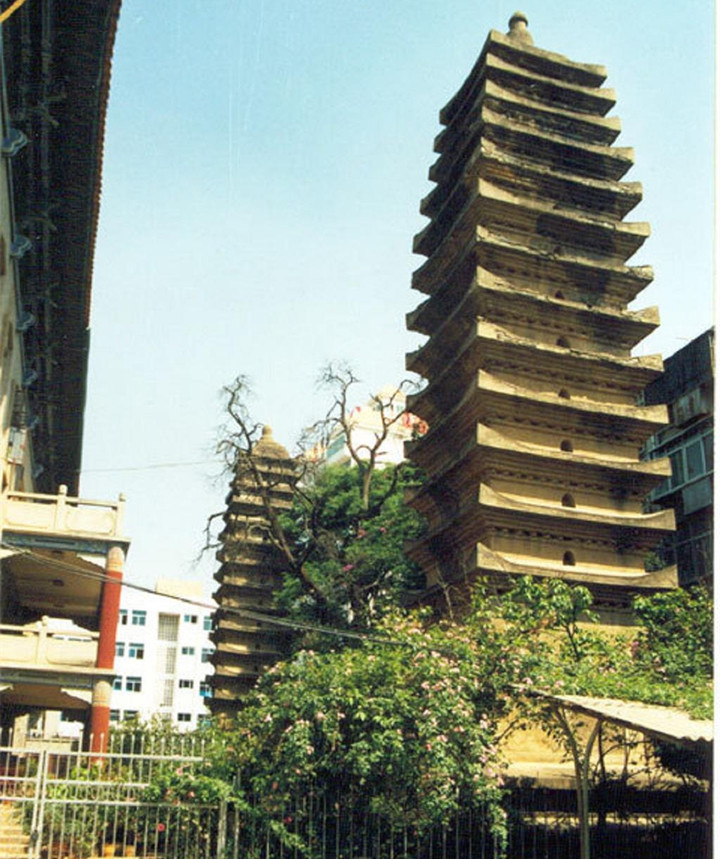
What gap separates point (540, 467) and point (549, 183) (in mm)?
8485

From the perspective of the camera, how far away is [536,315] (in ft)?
87.4

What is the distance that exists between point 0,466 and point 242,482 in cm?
2171

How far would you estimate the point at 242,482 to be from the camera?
41.5 m

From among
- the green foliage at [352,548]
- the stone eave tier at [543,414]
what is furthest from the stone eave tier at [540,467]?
the green foliage at [352,548]

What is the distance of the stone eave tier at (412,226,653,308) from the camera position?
87.8ft

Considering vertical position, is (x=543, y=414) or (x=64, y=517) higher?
(x=543, y=414)

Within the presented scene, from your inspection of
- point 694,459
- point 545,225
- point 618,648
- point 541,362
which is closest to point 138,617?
point 694,459

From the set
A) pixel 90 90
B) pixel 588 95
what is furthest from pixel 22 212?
pixel 588 95

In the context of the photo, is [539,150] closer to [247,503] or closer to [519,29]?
[519,29]

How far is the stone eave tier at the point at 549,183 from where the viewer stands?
28.0m

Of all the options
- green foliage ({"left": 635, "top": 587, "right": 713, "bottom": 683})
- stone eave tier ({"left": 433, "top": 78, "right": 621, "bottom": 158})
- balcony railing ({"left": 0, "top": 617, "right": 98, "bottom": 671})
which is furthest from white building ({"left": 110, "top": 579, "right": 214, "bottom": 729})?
green foliage ({"left": 635, "top": 587, "right": 713, "bottom": 683})

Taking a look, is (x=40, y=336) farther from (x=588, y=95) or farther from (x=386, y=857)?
(x=588, y=95)

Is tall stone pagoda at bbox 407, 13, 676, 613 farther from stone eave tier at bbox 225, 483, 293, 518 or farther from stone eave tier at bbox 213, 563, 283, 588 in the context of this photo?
stone eave tier at bbox 213, 563, 283, 588

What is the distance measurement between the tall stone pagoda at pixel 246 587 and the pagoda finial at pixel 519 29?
16.4 metres
